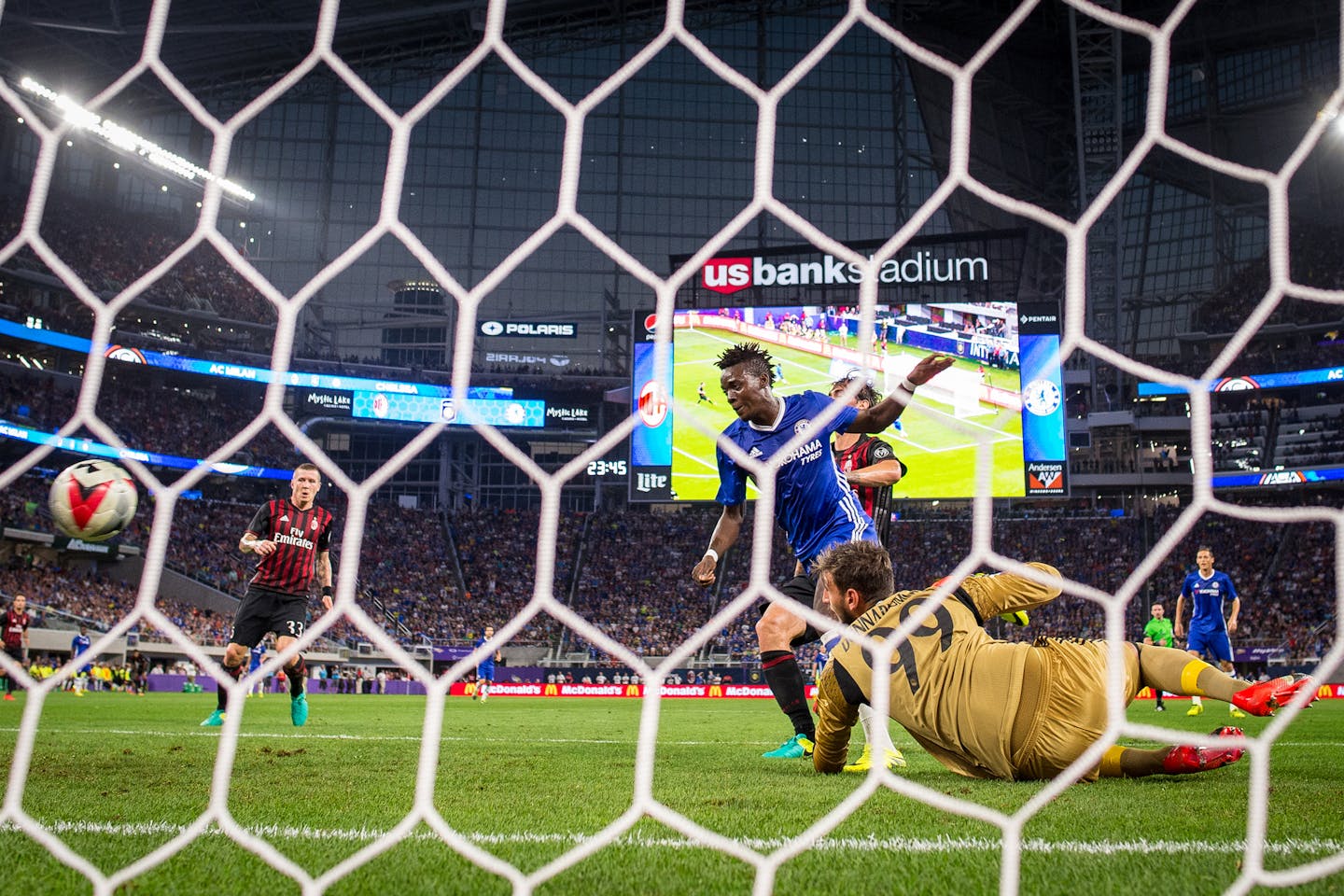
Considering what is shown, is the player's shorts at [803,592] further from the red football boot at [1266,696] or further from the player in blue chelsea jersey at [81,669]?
the player in blue chelsea jersey at [81,669]

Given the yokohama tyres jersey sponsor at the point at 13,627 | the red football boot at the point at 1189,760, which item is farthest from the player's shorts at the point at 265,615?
the yokohama tyres jersey sponsor at the point at 13,627

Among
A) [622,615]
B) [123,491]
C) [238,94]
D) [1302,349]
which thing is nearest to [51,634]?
[622,615]

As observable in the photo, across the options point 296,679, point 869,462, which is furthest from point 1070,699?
point 296,679

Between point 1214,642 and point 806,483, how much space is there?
7132 millimetres

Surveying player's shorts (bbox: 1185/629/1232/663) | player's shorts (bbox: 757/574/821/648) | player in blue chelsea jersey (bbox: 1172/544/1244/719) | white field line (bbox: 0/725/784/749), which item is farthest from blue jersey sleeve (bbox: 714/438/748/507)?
player's shorts (bbox: 1185/629/1232/663)

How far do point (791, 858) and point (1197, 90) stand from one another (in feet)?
116

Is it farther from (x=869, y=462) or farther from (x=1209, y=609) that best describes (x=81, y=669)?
(x=1209, y=609)

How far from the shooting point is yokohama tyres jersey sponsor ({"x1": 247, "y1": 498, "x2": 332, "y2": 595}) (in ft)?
20.9

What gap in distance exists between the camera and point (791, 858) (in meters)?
2.21

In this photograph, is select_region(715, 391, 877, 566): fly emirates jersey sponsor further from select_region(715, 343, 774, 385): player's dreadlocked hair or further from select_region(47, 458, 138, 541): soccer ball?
select_region(47, 458, 138, 541): soccer ball

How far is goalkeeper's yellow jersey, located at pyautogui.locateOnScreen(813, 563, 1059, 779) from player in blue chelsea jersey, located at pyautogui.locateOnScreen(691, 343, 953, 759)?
39.4 inches

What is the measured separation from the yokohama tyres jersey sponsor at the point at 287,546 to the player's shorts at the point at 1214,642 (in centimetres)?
790

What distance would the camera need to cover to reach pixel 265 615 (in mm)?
6465

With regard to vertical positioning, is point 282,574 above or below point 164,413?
below
